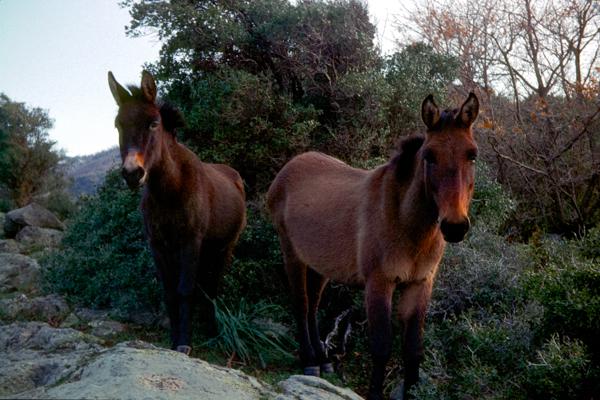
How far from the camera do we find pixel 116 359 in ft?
10.1

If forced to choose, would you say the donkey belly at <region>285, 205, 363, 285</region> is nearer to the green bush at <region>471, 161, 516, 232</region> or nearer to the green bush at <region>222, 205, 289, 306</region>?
the green bush at <region>222, 205, 289, 306</region>

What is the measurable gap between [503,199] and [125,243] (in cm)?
534

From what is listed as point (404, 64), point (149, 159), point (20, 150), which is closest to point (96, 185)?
point (149, 159)

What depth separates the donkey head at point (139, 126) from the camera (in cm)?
484

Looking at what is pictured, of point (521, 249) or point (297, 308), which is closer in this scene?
point (297, 308)

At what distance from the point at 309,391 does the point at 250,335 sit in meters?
2.93

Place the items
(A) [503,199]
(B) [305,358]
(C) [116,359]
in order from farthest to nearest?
1. (A) [503,199]
2. (B) [305,358]
3. (C) [116,359]

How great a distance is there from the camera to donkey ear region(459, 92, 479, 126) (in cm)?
410

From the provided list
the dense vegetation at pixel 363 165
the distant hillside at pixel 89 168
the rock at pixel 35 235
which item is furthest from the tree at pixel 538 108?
the distant hillside at pixel 89 168

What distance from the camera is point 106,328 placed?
6.96m

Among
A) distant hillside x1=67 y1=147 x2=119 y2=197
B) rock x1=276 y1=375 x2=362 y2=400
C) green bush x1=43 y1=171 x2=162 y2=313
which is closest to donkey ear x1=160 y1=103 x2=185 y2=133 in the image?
green bush x1=43 y1=171 x2=162 y2=313

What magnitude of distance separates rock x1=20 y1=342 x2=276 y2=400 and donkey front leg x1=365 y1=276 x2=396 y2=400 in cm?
129

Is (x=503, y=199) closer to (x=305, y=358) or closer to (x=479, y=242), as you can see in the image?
(x=479, y=242)

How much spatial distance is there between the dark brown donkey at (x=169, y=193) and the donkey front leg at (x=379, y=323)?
1865 mm
